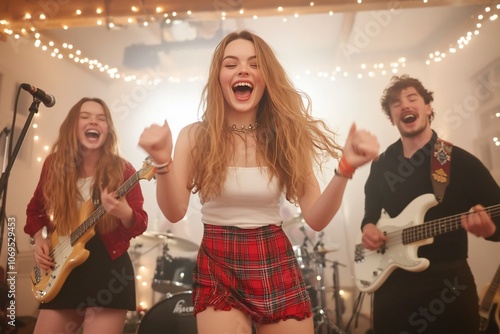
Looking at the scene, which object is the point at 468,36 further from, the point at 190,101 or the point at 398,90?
the point at 190,101

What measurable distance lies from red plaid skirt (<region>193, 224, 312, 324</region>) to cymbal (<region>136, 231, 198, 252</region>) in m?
1.38

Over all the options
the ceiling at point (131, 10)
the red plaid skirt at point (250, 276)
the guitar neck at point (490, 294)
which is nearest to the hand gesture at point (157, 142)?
the red plaid skirt at point (250, 276)

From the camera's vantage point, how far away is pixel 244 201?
5.11 feet

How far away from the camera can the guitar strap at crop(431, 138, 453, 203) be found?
245 cm

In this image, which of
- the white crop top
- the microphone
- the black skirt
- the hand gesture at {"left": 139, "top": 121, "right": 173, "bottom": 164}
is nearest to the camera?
the hand gesture at {"left": 139, "top": 121, "right": 173, "bottom": 164}

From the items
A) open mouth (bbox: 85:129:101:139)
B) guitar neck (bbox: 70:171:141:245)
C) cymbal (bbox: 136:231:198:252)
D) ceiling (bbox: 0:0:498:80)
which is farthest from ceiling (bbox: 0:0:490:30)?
cymbal (bbox: 136:231:198:252)

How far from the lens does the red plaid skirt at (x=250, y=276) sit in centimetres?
145

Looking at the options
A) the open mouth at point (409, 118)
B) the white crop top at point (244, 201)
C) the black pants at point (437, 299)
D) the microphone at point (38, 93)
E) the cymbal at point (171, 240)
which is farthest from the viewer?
the cymbal at point (171, 240)

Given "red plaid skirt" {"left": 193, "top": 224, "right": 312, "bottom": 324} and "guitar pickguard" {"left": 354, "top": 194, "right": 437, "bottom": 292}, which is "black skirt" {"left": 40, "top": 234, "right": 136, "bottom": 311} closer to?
"red plaid skirt" {"left": 193, "top": 224, "right": 312, "bottom": 324}

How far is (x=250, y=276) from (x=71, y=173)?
64.2 inches

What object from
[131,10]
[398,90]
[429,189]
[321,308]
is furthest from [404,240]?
[131,10]

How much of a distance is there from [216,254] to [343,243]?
4.86 feet

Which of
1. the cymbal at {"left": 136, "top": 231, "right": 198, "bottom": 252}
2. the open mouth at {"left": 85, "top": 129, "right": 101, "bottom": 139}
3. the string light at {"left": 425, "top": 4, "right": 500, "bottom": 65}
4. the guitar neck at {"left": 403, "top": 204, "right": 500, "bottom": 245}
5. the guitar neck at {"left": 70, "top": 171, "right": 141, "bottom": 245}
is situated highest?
the string light at {"left": 425, "top": 4, "right": 500, "bottom": 65}

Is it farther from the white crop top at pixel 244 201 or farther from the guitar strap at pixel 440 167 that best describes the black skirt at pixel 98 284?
the guitar strap at pixel 440 167
